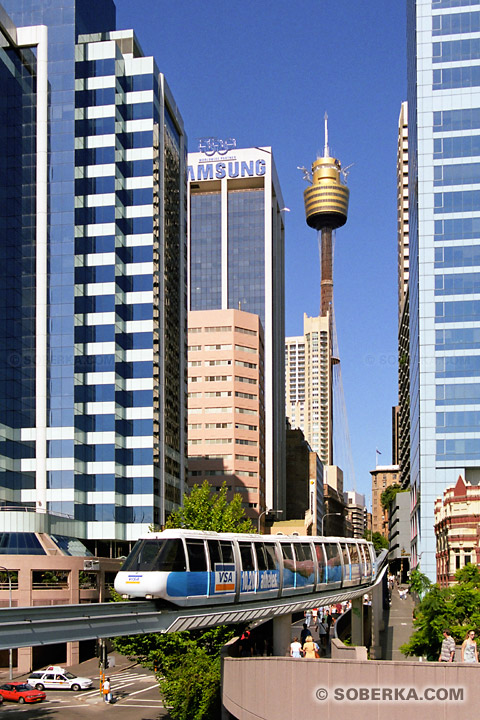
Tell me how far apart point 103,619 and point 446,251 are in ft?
295

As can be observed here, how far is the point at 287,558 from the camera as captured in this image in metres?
45.8

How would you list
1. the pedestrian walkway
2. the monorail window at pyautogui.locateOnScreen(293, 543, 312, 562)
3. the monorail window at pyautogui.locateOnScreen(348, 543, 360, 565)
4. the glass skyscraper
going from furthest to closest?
the glass skyscraper → the pedestrian walkway → the monorail window at pyautogui.locateOnScreen(348, 543, 360, 565) → the monorail window at pyautogui.locateOnScreen(293, 543, 312, 562)

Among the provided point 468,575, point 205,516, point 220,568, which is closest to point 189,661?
point 205,516

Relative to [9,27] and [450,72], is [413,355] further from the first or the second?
[9,27]

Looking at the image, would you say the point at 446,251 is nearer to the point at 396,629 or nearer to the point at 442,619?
the point at 396,629

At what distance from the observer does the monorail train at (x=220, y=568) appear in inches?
1330

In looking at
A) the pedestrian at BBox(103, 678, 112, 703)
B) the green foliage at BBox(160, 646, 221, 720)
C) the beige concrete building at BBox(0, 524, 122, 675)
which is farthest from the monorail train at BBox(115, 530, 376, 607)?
the beige concrete building at BBox(0, 524, 122, 675)

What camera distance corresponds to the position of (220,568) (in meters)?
37.4

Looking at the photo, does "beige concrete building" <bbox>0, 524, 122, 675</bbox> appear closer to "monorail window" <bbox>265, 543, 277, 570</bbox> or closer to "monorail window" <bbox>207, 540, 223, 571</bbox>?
"monorail window" <bbox>265, 543, 277, 570</bbox>

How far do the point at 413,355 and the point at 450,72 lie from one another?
3664 centimetres

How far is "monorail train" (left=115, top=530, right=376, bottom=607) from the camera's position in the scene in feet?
111

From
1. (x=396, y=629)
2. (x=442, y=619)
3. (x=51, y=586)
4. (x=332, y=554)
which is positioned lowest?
(x=396, y=629)

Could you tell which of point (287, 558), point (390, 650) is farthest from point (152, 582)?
point (390, 650)

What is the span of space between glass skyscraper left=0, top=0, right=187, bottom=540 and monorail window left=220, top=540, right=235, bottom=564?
203 feet
